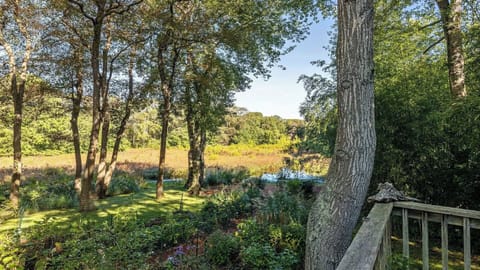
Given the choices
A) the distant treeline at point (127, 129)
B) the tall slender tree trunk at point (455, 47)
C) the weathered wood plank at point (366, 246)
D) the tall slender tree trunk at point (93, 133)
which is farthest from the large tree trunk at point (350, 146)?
the distant treeline at point (127, 129)

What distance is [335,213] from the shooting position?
6.95ft

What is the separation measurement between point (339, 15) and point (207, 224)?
369 cm

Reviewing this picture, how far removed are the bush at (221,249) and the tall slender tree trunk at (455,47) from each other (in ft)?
14.1

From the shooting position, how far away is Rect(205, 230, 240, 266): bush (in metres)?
3.36

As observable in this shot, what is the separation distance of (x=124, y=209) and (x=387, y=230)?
5.89 metres

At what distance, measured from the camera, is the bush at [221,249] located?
3357 mm

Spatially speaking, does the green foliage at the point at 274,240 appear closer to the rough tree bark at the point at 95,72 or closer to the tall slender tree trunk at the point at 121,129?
the rough tree bark at the point at 95,72

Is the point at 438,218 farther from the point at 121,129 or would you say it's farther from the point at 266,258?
the point at 121,129

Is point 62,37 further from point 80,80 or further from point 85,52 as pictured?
point 80,80

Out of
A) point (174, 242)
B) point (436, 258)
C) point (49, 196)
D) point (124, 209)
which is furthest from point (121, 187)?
point (436, 258)

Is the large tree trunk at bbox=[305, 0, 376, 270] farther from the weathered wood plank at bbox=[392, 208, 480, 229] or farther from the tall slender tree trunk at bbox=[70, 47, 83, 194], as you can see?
the tall slender tree trunk at bbox=[70, 47, 83, 194]

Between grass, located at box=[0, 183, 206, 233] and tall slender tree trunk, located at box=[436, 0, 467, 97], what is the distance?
5.54 meters

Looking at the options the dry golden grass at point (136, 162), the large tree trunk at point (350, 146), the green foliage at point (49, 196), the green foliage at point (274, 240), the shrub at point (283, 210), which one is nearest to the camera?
the large tree trunk at point (350, 146)

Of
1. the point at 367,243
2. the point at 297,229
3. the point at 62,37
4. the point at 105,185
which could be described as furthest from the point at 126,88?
the point at 367,243
